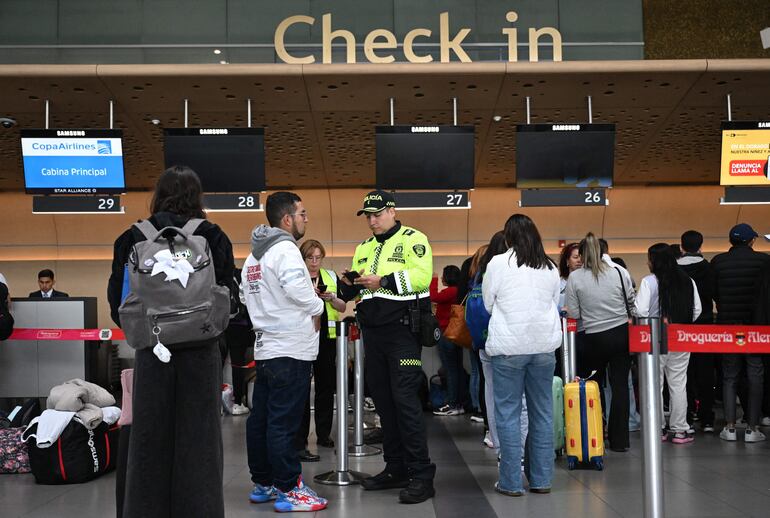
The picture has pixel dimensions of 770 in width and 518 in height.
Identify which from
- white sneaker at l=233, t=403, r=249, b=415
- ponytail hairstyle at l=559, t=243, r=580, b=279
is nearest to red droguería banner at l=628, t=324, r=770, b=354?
ponytail hairstyle at l=559, t=243, r=580, b=279

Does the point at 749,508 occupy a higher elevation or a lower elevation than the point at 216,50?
lower

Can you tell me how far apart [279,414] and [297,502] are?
1.71ft

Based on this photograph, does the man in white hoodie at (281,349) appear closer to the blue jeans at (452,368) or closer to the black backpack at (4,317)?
the black backpack at (4,317)

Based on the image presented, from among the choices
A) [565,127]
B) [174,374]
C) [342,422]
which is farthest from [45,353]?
[565,127]

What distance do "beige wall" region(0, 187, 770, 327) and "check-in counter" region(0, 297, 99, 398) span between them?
626cm

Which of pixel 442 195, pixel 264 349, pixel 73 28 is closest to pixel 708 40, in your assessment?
pixel 442 195

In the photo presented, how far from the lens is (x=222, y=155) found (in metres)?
8.76

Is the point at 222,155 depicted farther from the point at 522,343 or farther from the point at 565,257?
the point at 522,343

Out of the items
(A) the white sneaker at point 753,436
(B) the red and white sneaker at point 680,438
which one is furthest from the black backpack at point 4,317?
(A) the white sneaker at point 753,436

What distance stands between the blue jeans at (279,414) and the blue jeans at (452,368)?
468 cm

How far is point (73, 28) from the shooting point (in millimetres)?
9055

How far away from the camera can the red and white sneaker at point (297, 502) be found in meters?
4.54

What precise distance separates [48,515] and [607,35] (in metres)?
7.52

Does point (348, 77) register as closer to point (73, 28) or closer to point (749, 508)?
point (73, 28)
